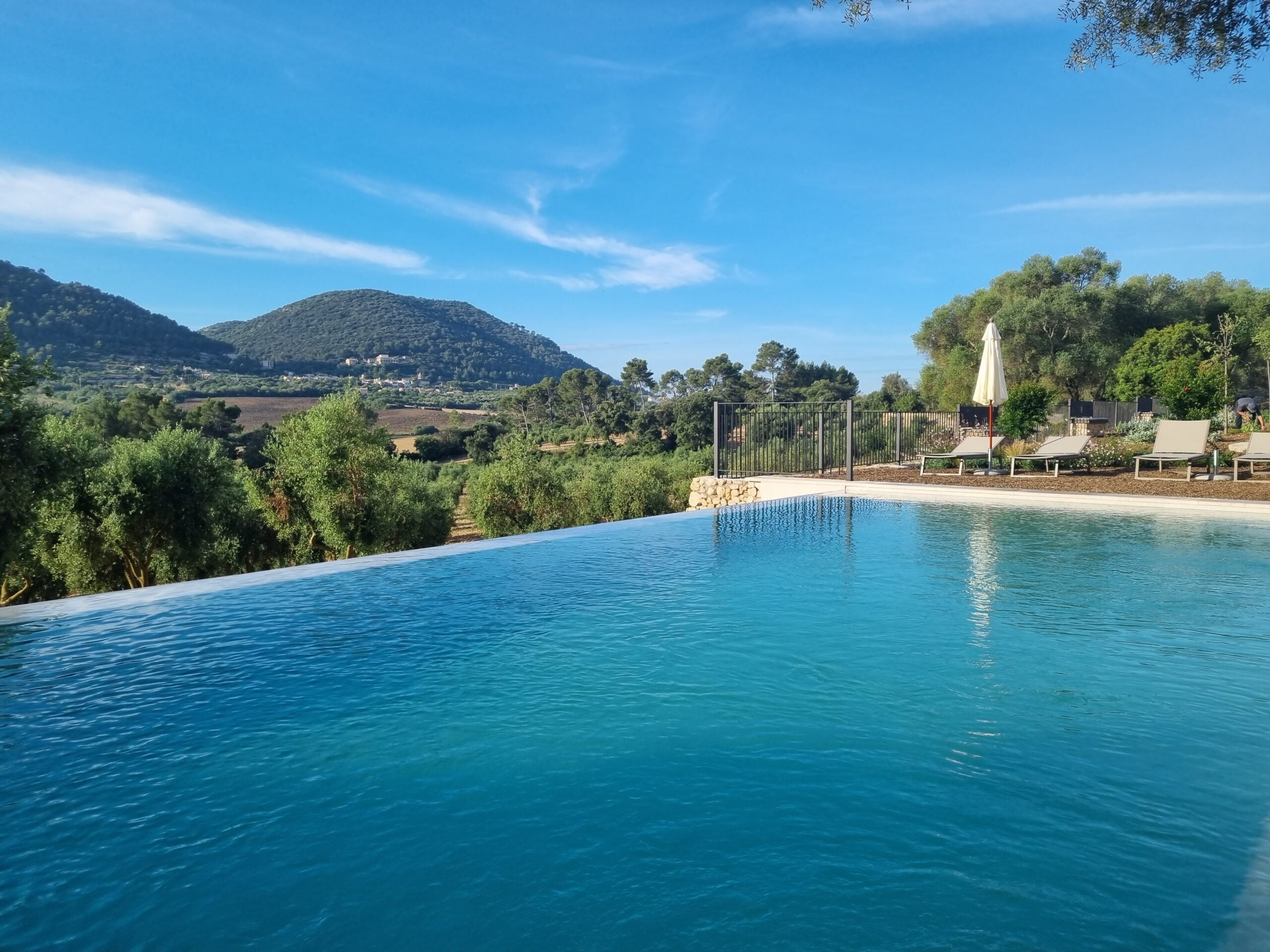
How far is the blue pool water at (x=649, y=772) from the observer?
107 inches

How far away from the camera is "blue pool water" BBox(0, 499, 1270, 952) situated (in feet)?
8.95

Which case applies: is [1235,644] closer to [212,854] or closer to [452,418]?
[212,854]

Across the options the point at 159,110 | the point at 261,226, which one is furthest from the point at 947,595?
the point at 261,226

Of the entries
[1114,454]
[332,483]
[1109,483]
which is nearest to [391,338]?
[332,483]

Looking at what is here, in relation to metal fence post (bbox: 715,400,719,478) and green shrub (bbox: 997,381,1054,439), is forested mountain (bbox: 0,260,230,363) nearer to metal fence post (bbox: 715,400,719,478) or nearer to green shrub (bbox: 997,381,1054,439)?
metal fence post (bbox: 715,400,719,478)

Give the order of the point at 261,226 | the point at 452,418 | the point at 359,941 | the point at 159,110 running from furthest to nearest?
the point at 452,418 < the point at 261,226 < the point at 159,110 < the point at 359,941

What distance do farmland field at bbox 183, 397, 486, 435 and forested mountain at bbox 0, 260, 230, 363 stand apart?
14926 millimetres

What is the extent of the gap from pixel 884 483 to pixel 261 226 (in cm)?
4925

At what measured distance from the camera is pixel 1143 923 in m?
2.63

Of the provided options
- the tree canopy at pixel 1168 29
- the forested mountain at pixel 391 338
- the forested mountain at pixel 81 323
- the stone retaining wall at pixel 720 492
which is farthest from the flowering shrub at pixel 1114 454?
the forested mountain at pixel 391 338

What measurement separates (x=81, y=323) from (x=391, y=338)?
3691cm

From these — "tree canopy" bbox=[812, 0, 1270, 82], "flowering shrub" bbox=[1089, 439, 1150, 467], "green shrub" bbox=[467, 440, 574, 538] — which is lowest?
"green shrub" bbox=[467, 440, 574, 538]

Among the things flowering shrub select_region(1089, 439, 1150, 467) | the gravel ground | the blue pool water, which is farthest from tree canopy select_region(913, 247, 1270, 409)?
the blue pool water

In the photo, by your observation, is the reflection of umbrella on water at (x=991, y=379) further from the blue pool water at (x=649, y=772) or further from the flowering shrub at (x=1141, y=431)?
the blue pool water at (x=649, y=772)
